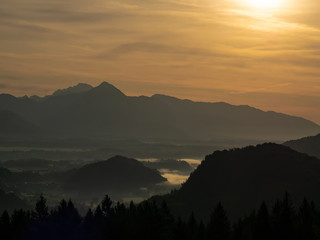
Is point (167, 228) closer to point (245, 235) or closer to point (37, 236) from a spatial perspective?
point (245, 235)

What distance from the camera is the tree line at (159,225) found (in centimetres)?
11094

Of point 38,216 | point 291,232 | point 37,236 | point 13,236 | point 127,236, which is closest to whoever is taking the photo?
point 291,232

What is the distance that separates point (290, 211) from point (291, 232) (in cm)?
421

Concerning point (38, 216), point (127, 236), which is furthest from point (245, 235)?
point (38, 216)

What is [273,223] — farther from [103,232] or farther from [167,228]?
[103,232]

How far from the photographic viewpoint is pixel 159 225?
4983 inches

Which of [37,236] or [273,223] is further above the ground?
[273,223]

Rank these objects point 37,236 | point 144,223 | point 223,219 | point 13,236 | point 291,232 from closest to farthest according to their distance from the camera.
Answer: point 291,232
point 223,219
point 144,223
point 13,236
point 37,236

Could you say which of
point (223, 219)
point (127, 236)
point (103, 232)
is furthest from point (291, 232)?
point (103, 232)

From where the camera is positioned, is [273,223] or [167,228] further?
[167,228]

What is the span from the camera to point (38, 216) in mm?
168375

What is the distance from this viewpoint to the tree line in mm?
110938

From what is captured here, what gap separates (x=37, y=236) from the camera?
158000 millimetres

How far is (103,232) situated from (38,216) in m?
28.0
